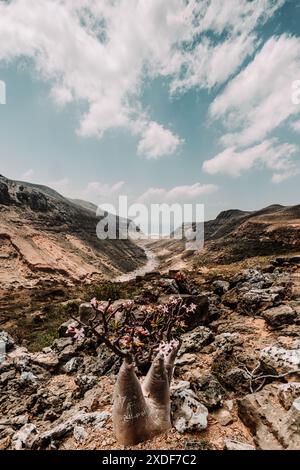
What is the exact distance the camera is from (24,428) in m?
Result: 5.57

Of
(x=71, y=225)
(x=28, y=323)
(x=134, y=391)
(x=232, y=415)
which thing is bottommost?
(x=28, y=323)

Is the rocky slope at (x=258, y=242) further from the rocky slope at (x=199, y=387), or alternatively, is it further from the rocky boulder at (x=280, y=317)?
the rocky slope at (x=199, y=387)

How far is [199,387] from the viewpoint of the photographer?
6.00 metres

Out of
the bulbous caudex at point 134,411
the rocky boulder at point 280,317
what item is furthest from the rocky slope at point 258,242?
the bulbous caudex at point 134,411

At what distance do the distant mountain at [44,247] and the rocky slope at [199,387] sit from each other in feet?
97.1

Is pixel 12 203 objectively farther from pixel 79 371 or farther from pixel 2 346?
pixel 79 371

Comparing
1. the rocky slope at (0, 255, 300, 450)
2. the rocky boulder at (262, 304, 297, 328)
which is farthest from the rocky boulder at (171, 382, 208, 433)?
the rocky boulder at (262, 304, 297, 328)

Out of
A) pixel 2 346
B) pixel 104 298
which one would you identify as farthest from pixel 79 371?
pixel 104 298

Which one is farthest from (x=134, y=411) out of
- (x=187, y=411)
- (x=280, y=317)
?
(x=280, y=317)

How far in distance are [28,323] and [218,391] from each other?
16.0 m

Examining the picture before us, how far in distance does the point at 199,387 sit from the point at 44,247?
42934 millimetres

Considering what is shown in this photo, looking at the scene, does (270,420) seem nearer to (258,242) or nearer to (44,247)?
(44,247)

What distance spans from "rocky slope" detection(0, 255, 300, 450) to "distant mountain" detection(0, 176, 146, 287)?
29583 millimetres

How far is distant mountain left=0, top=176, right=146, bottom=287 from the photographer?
38.1 meters
